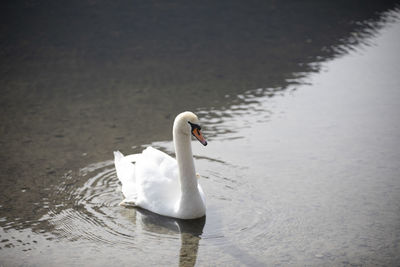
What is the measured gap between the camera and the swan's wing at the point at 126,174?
17.8 ft

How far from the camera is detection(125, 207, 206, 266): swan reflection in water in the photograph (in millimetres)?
4680

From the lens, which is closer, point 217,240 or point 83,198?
point 217,240

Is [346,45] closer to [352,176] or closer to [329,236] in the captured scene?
[352,176]

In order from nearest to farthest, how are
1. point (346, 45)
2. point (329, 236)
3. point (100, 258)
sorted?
1. point (100, 258)
2. point (329, 236)
3. point (346, 45)

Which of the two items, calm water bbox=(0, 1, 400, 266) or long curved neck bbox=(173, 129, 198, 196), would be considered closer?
calm water bbox=(0, 1, 400, 266)

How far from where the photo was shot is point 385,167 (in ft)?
19.8

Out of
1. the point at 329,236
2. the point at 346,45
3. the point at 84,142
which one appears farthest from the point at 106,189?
the point at 346,45

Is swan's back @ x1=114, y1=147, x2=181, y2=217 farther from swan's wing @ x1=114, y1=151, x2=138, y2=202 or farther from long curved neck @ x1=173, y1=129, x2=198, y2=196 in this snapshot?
long curved neck @ x1=173, y1=129, x2=198, y2=196

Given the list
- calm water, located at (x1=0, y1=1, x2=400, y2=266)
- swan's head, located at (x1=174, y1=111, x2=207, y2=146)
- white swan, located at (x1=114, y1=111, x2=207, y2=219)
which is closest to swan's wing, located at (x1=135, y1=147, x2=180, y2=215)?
white swan, located at (x1=114, y1=111, x2=207, y2=219)

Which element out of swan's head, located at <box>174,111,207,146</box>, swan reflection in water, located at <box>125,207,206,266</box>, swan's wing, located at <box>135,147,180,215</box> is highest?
swan's head, located at <box>174,111,207,146</box>

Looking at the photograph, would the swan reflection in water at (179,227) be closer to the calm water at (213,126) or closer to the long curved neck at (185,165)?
the calm water at (213,126)

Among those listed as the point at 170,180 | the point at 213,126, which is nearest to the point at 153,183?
the point at 170,180

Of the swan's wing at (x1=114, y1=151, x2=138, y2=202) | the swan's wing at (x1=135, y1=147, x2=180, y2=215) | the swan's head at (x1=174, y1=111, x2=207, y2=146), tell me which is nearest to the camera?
the swan's head at (x1=174, y1=111, x2=207, y2=146)

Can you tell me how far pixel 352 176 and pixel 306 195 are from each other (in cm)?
68
